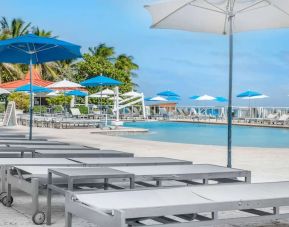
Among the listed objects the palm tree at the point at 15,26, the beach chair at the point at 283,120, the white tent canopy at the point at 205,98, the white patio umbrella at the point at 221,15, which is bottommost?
the beach chair at the point at 283,120

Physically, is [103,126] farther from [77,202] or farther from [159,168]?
[77,202]

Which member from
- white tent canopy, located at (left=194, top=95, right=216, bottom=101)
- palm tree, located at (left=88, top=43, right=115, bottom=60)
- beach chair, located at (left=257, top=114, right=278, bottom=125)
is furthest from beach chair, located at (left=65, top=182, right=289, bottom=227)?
palm tree, located at (left=88, top=43, right=115, bottom=60)

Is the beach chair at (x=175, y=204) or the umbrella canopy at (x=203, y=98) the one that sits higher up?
the umbrella canopy at (x=203, y=98)

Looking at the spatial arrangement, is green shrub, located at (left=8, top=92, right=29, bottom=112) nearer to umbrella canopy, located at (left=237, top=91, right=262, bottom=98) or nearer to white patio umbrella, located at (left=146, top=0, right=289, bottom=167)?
umbrella canopy, located at (left=237, top=91, right=262, bottom=98)

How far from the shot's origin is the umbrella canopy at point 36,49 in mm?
9367

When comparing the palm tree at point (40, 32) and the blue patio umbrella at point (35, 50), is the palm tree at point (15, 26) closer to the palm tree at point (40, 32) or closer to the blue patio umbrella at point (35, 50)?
the palm tree at point (40, 32)

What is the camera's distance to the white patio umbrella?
6.93 m

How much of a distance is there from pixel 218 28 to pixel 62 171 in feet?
14.1

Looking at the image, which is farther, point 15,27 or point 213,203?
point 15,27

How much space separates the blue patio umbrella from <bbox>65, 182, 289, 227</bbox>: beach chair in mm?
6187

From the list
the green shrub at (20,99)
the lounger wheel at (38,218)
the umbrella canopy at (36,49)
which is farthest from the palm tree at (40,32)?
the lounger wheel at (38,218)

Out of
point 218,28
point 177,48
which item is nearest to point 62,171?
point 218,28

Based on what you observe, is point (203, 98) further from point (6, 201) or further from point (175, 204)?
point (175, 204)

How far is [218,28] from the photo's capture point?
7.66 m
